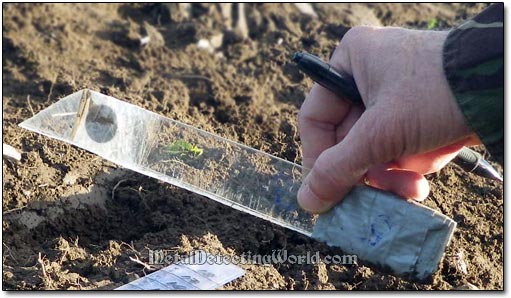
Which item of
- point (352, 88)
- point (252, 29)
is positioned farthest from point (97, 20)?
point (352, 88)

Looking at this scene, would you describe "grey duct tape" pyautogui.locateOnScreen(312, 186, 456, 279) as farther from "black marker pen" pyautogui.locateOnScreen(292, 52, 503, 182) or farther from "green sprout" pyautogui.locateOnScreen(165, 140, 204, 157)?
"green sprout" pyautogui.locateOnScreen(165, 140, 204, 157)

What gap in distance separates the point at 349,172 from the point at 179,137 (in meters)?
1.01

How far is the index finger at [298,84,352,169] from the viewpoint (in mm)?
2992

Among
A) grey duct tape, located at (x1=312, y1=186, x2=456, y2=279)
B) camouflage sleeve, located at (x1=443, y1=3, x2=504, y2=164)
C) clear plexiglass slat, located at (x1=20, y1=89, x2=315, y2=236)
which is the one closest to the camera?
camouflage sleeve, located at (x1=443, y1=3, x2=504, y2=164)

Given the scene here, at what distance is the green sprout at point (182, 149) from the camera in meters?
3.41

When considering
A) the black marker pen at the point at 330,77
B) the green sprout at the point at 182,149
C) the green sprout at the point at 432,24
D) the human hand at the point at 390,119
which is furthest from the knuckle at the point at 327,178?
the green sprout at the point at 432,24

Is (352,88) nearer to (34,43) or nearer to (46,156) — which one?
(46,156)

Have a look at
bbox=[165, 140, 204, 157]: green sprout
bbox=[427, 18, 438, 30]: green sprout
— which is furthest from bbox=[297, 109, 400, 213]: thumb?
bbox=[427, 18, 438, 30]: green sprout

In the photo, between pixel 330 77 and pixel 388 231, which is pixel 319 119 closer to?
pixel 330 77

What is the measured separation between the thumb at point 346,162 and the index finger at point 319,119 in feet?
0.96

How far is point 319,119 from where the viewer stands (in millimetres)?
3039

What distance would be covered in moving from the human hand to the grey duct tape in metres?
0.06

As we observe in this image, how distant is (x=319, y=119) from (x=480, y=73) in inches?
29.1

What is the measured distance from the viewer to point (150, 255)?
315cm
